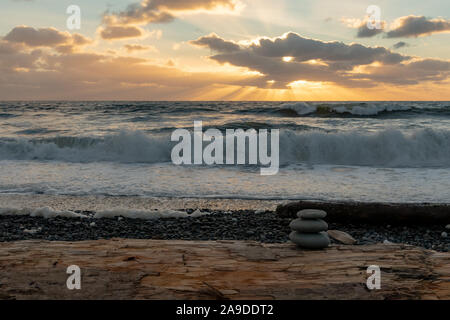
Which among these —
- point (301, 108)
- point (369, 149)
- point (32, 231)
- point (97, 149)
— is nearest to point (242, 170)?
point (369, 149)

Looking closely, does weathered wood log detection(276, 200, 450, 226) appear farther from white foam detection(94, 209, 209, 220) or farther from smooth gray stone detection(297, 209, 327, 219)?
smooth gray stone detection(297, 209, 327, 219)

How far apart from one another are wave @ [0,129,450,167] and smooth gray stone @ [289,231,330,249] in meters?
9.69

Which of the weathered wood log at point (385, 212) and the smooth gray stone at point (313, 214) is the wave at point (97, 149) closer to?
the weathered wood log at point (385, 212)

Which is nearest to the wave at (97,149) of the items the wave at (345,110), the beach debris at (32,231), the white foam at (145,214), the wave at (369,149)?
the wave at (369,149)

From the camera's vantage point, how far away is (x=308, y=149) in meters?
14.7

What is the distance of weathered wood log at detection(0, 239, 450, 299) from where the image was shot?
8.72ft

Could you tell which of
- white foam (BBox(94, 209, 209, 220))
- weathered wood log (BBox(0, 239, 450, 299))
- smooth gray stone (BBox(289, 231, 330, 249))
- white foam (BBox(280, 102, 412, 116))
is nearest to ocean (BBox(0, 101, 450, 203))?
white foam (BBox(94, 209, 209, 220))

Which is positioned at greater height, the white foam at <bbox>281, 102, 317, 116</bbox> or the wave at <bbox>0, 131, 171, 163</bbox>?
the white foam at <bbox>281, 102, 317, 116</bbox>

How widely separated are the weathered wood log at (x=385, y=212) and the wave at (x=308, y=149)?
672 cm

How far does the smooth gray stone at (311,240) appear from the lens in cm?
372
